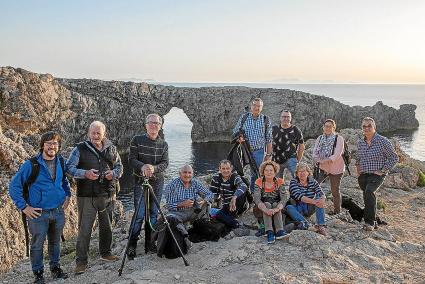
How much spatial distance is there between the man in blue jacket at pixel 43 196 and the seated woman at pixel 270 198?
4.07 meters

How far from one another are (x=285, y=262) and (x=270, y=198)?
5.51 ft

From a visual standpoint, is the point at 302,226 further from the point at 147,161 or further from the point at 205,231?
the point at 147,161

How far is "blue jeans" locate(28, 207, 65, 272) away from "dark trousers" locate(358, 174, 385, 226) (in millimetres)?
7096

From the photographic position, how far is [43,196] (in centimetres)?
709

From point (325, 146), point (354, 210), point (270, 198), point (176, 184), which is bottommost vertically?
point (354, 210)

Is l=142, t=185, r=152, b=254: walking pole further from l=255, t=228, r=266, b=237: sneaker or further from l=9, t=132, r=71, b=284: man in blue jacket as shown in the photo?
l=255, t=228, r=266, b=237: sneaker

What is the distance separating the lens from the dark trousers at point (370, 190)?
9.88 meters

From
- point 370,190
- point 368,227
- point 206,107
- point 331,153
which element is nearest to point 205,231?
point 331,153

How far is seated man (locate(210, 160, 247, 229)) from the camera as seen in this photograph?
9.42 m

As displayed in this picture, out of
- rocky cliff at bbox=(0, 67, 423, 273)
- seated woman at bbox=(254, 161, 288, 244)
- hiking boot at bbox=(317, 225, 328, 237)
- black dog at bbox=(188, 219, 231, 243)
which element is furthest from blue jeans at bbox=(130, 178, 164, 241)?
rocky cliff at bbox=(0, 67, 423, 273)

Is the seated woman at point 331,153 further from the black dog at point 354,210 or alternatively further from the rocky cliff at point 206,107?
the rocky cliff at point 206,107

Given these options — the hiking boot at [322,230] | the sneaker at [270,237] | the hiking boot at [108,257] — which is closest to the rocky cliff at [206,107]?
the hiking boot at [108,257]

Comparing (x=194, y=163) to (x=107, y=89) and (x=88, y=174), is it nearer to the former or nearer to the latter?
(x=107, y=89)

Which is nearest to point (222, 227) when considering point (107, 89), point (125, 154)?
point (125, 154)
